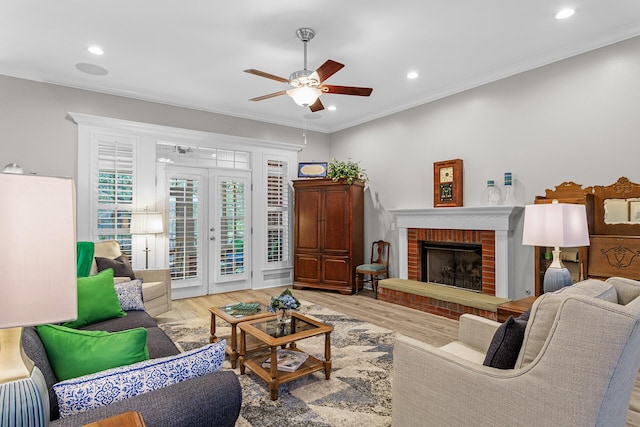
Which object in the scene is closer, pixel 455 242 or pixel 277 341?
pixel 277 341

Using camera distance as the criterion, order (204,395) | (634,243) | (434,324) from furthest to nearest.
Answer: (434,324) → (634,243) → (204,395)

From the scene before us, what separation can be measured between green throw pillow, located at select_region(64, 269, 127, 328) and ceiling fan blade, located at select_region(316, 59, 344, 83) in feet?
8.07

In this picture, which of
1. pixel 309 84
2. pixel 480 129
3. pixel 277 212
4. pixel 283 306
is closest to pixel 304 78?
pixel 309 84

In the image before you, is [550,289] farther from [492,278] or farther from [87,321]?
[87,321]

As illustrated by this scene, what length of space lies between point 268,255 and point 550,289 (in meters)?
4.44

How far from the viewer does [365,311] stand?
4.57m

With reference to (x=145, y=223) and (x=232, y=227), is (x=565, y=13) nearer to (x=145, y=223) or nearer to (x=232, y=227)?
(x=232, y=227)

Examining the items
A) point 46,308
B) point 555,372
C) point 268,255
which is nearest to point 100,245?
point 268,255

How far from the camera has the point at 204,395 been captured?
1.20 meters

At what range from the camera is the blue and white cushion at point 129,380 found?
3.65 ft

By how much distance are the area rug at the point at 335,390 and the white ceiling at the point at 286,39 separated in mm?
3014

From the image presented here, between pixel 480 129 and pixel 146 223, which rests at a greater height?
pixel 480 129

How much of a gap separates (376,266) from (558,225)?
3203 millimetres

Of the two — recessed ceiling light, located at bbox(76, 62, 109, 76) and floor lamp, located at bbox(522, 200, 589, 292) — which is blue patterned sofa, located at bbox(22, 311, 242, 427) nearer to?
floor lamp, located at bbox(522, 200, 589, 292)
